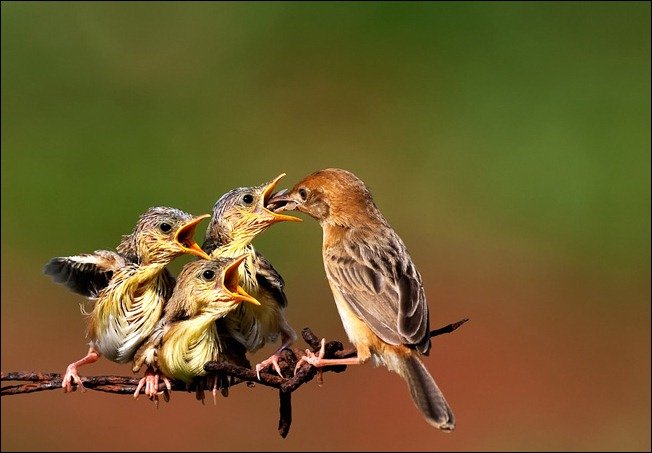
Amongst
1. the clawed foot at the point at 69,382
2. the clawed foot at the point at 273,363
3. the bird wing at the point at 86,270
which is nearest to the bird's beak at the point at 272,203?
the bird wing at the point at 86,270

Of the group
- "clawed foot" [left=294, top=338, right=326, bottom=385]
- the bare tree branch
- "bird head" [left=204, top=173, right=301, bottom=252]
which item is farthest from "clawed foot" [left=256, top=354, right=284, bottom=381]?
"bird head" [left=204, top=173, right=301, bottom=252]

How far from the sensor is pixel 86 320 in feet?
15.8

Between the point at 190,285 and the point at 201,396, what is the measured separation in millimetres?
505

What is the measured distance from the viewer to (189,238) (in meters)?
4.85

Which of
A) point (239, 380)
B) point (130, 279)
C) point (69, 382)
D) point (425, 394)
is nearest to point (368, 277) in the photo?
point (425, 394)

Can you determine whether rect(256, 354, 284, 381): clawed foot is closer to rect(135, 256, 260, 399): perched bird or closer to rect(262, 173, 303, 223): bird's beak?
rect(135, 256, 260, 399): perched bird

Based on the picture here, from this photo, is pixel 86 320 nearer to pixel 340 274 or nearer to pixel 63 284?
pixel 63 284

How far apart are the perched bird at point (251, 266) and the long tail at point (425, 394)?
586 mm

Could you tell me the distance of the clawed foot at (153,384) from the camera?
4156 millimetres

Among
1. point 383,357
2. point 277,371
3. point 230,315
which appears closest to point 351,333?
point 383,357

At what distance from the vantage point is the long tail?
4.23 metres

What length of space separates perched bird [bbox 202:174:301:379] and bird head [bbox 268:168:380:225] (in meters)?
0.19

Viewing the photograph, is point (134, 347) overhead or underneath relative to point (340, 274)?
underneath

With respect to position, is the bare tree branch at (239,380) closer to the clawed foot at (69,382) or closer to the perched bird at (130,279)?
the clawed foot at (69,382)
